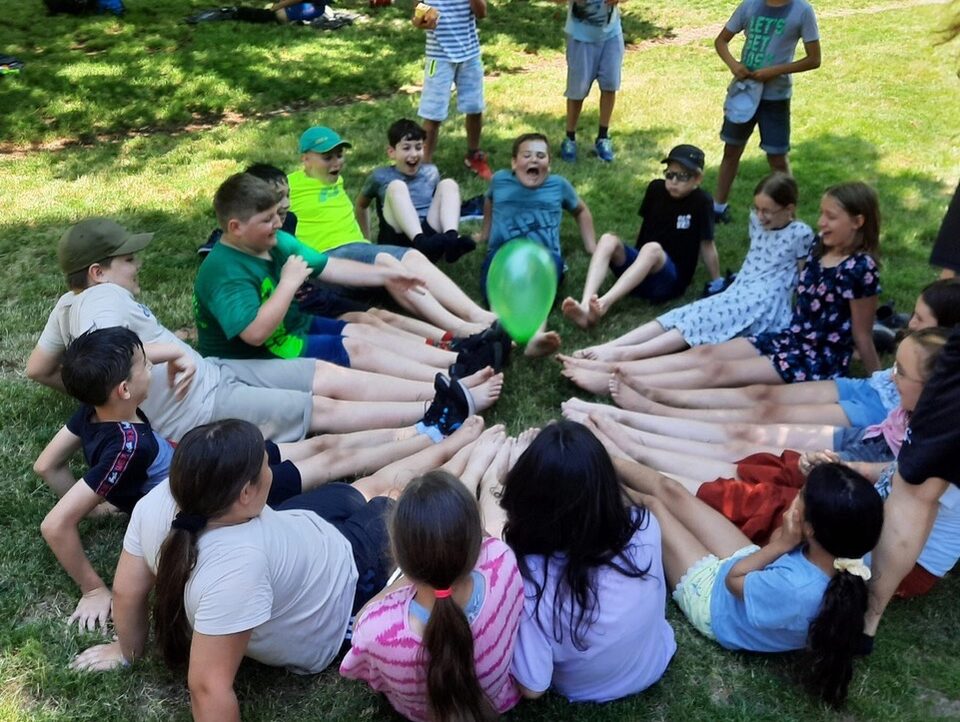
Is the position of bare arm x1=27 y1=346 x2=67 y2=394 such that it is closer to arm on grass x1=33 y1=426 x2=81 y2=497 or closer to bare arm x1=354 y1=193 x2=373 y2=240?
arm on grass x1=33 y1=426 x2=81 y2=497

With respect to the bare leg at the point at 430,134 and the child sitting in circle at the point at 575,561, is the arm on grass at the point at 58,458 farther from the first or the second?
the bare leg at the point at 430,134

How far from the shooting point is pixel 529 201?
523 cm

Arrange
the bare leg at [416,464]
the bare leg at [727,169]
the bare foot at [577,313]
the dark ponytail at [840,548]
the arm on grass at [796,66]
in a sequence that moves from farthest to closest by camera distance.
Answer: the bare leg at [727,169]
the arm on grass at [796,66]
the bare foot at [577,313]
the bare leg at [416,464]
the dark ponytail at [840,548]

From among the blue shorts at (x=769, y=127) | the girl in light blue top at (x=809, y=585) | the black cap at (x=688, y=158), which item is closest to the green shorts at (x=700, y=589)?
the girl in light blue top at (x=809, y=585)

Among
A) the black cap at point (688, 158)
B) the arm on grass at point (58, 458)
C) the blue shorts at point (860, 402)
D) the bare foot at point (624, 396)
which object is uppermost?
the black cap at point (688, 158)

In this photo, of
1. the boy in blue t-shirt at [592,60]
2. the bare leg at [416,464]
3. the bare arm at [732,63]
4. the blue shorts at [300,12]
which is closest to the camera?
the bare leg at [416,464]

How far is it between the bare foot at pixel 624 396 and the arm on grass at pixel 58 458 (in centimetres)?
244

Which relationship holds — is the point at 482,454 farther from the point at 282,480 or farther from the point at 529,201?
the point at 529,201

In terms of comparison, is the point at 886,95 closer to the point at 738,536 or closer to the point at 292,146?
the point at 292,146

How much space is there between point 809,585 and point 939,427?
2.04 feet

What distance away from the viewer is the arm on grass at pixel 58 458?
323cm

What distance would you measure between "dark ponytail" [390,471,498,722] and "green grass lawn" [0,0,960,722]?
23.5 inches

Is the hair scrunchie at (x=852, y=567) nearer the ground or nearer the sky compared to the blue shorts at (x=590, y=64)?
nearer the ground

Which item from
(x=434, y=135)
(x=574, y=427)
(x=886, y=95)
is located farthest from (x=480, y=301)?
(x=886, y=95)
